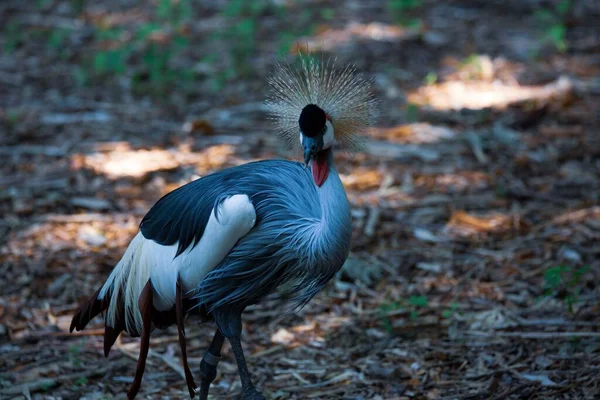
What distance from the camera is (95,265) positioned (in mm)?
4570

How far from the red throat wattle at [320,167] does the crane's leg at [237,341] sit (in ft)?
2.19

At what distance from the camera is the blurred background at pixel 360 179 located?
378cm

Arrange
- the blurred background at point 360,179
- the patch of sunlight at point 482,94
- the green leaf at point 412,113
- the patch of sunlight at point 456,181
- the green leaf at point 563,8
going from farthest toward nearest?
the green leaf at point 563,8
the patch of sunlight at point 482,94
the green leaf at point 412,113
the patch of sunlight at point 456,181
the blurred background at point 360,179

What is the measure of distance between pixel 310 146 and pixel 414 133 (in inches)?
127

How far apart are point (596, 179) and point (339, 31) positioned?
11.3ft

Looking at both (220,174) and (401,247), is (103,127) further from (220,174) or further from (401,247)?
(220,174)

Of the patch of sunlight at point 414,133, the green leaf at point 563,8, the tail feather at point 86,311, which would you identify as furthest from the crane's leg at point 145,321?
the green leaf at point 563,8

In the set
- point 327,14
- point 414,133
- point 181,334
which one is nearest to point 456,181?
point 414,133

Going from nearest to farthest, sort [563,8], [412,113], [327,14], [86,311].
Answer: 1. [86,311]
2. [412,113]
3. [563,8]
4. [327,14]

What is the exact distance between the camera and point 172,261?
10.7 feet

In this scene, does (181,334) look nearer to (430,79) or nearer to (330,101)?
(330,101)

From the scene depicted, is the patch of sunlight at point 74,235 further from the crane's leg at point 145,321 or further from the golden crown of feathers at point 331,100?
the golden crown of feathers at point 331,100

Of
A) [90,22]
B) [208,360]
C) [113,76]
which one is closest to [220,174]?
[208,360]

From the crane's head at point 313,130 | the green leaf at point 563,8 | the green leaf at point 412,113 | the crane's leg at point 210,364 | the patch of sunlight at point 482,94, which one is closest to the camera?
the crane's head at point 313,130
